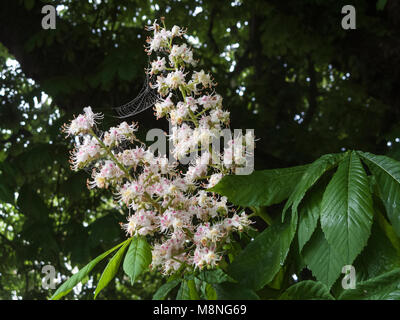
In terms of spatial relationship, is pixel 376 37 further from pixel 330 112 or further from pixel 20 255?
pixel 20 255

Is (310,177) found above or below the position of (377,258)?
above

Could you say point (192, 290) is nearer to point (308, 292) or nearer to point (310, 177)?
point (308, 292)

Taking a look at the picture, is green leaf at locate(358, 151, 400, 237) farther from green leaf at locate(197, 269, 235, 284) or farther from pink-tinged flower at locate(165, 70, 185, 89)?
pink-tinged flower at locate(165, 70, 185, 89)

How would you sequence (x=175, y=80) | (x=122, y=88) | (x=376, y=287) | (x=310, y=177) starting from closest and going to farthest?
(x=376, y=287)
(x=310, y=177)
(x=175, y=80)
(x=122, y=88)

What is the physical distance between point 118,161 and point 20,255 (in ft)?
8.68

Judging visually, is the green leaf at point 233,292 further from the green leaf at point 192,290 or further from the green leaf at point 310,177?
the green leaf at point 310,177

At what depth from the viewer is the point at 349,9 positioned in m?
3.33

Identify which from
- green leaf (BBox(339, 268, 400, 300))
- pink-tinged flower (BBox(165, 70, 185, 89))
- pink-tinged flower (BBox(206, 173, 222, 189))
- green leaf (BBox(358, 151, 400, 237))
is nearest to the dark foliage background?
pink-tinged flower (BBox(165, 70, 185, 89))

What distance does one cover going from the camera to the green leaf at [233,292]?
96 cm

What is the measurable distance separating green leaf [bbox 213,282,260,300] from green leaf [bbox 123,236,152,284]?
0.50 ft

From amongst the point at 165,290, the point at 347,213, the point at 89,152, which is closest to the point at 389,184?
the point at 347,213

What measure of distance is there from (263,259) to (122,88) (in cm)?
226

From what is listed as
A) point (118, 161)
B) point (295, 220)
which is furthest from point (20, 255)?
point (295, 220)

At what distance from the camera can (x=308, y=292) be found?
994mm
